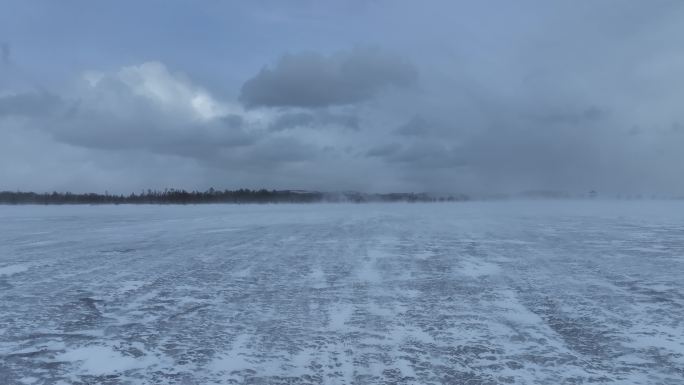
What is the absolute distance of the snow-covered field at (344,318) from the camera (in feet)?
15.6

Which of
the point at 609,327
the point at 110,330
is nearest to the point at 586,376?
the point at 609,327

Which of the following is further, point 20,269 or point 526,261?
point 526,261

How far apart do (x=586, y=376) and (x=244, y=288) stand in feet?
18.3

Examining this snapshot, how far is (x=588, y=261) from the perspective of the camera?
11.8 metres

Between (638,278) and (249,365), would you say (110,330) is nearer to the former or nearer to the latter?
(249,365)

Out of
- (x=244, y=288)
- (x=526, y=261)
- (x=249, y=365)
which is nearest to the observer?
(x=249, y=365)

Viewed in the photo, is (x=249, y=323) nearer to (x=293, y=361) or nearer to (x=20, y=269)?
(x=293, y=361)

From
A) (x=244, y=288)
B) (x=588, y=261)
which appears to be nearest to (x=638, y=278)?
(x=588, y=261)

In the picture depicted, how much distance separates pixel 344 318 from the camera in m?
6.64

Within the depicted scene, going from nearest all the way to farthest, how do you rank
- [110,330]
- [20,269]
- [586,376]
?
1. [586,376]
2. [110,330]
3. [20,269]

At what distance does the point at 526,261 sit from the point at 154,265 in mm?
8318

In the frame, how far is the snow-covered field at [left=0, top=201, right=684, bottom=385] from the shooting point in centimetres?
476

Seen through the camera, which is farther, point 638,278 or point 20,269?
point 20,269

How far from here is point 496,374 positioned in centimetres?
462
